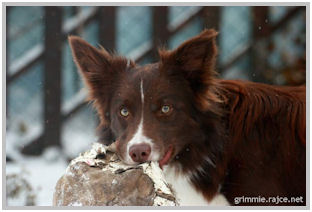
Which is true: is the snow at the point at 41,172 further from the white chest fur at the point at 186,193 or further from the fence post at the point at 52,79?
the white chest fur at the point at 186,193

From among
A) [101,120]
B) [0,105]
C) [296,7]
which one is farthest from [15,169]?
[296,7]

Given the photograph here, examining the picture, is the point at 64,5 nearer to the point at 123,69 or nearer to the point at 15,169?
the point at 123,69

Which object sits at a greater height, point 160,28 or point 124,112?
point 160,28

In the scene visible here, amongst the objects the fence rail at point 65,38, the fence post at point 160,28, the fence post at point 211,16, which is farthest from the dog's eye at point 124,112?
the fence post at point 211,16

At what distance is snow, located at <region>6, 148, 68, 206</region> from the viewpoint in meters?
5.07

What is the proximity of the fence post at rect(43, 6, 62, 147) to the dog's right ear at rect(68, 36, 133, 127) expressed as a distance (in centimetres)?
81

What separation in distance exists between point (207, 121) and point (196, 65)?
0.49 m

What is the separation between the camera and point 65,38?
578 cm

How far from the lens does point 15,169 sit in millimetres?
5387

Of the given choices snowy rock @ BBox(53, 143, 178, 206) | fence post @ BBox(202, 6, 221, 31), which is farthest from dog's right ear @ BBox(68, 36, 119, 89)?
fence post @ BBox(202, 6, 221, 31)

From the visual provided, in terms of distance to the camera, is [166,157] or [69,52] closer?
[166,157]

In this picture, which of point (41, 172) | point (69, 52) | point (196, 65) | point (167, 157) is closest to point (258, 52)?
point (196, 65)

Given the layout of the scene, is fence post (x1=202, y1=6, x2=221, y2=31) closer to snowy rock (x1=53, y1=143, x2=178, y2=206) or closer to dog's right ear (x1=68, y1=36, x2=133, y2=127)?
dog's right ear (x1=68, y1=36, x2=133, y2=127)

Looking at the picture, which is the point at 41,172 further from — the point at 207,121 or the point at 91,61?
the point at 207,121
